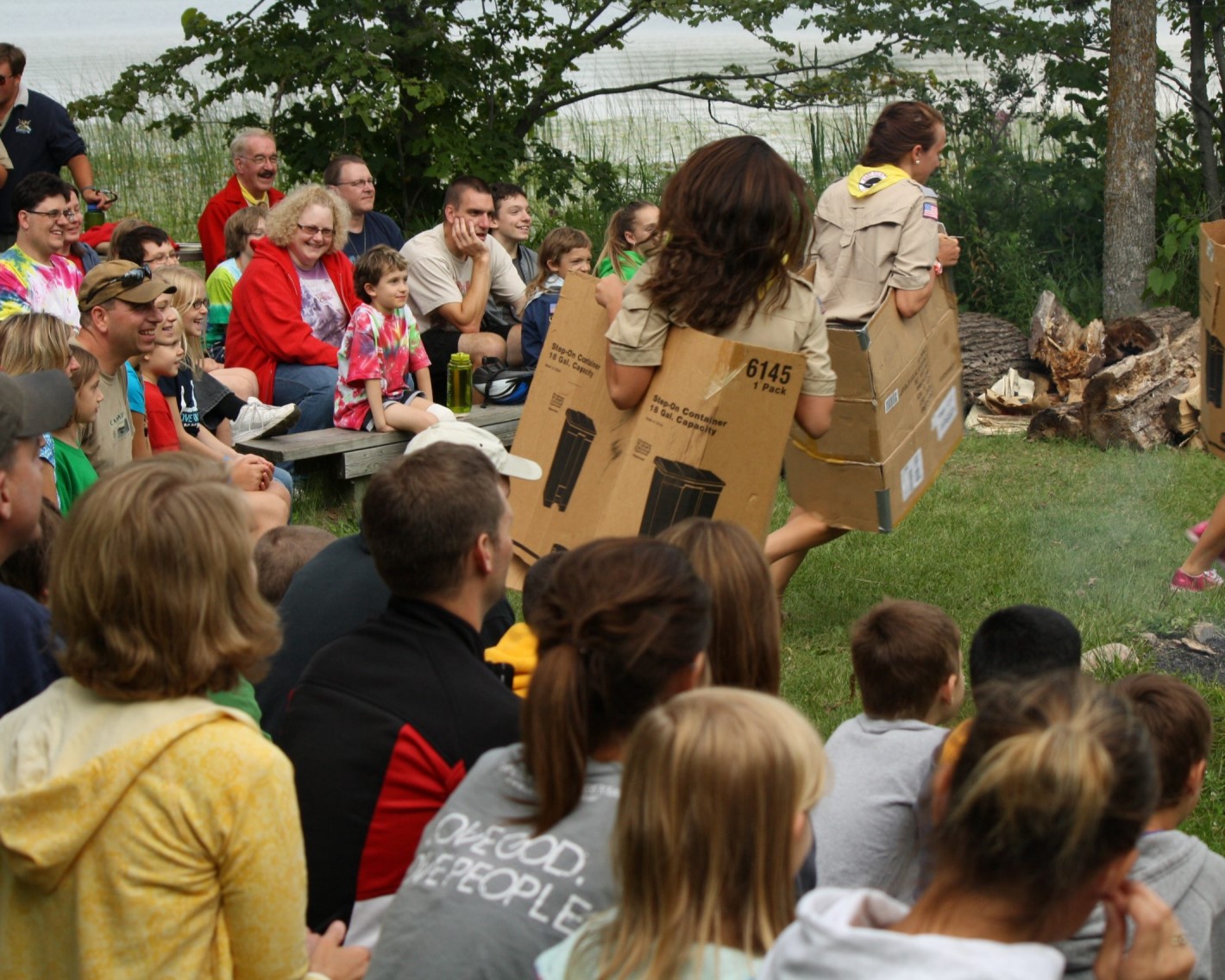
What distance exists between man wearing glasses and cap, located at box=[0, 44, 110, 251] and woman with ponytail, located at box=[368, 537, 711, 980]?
7136 mm

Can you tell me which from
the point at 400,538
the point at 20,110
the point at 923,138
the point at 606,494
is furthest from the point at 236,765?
the point at 20,110

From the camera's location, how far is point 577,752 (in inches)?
80.3

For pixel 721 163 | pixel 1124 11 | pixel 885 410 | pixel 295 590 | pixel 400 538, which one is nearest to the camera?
pixel 400 538

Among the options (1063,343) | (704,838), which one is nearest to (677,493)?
(704,838)

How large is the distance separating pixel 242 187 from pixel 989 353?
17.6ft

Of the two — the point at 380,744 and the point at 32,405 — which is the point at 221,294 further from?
the point at 380,744

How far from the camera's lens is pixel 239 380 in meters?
7.28

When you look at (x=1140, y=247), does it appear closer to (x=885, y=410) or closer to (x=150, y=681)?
(x=885, y=410)

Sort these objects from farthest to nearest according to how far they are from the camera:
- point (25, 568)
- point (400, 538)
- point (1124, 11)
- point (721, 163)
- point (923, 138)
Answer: point (1124, 11) → point (923, 138) → point (721, 163) → point (25, 568) → point (400, 538)

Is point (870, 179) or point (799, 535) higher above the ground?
point (870, 179)

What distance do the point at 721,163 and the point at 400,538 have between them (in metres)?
1.69

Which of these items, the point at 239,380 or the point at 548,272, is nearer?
the point at 239,380

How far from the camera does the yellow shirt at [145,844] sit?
2.01 meters

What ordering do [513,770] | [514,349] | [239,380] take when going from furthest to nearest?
[514,349], [239,380], [513,770]
